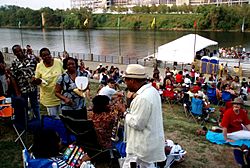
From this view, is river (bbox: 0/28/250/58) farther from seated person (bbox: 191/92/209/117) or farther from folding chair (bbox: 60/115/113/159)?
folding chair (bbox: 60/115/113/159)

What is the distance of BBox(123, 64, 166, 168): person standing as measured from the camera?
259cm

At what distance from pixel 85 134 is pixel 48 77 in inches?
49.0

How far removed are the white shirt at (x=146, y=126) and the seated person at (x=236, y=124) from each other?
8.20 feet

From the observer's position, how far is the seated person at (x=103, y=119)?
154 inches

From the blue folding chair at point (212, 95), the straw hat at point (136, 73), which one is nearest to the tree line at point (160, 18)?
the blue folding chair at point (212, 95)

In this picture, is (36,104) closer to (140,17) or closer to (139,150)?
(139,150)

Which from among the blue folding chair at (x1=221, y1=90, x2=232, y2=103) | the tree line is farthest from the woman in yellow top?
the tree line

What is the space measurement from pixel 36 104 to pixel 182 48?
15476mm

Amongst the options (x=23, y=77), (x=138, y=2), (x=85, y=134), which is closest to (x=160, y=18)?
(x=138, y=2)

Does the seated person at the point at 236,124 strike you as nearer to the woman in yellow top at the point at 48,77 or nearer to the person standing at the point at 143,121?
the person standing at the point at 143,121

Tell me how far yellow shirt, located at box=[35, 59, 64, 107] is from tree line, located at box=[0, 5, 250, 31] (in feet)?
160

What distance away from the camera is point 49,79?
14.9ft

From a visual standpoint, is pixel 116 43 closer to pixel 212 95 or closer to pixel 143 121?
pixel 212 95

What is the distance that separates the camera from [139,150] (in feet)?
9.13
